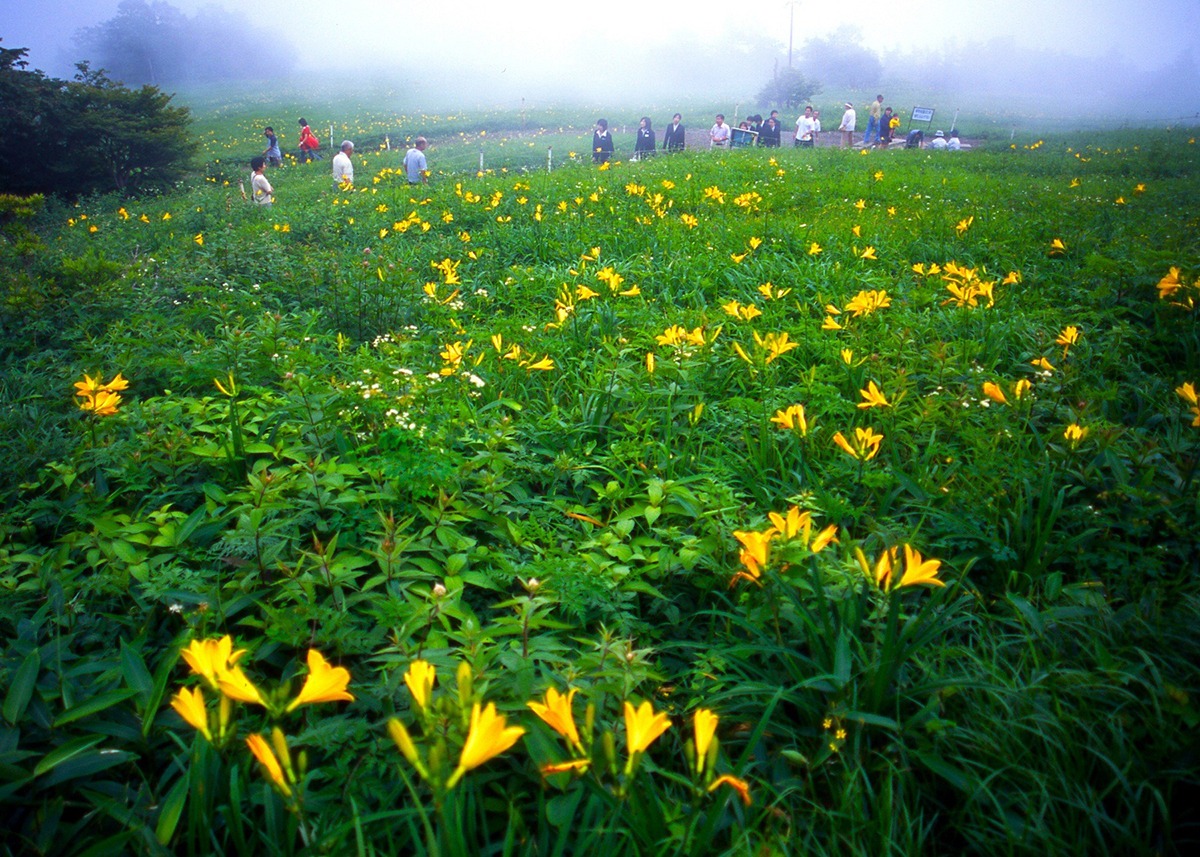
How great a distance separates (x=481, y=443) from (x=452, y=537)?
0.50 metres

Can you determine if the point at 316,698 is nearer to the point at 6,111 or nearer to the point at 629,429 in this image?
the point at 629,429

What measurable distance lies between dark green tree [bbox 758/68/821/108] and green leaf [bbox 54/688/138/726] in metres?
38.4

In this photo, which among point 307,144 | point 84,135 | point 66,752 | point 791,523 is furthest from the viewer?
point 307,144

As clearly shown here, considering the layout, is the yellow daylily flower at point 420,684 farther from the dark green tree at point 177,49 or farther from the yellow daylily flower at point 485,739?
the dark green tree at point 177,49

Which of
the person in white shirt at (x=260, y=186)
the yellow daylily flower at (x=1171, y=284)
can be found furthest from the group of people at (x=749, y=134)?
the yellow daylily flower at (x=1171, y=284)

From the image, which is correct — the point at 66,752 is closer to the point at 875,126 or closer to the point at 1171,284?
the point at 1171,284

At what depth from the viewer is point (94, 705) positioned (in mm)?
1140

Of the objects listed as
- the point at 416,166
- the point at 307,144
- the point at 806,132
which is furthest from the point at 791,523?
the point at 806,132

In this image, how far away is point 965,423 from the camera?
2258 millimetres

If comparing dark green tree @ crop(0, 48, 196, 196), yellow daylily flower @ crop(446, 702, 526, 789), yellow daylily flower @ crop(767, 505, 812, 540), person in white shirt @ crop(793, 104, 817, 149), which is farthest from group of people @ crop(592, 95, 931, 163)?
yellow daylily flower @ crop(446, 702, 526, 789)

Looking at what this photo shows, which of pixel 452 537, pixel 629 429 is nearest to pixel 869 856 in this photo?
pixel 452 537

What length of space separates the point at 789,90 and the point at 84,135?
34.6 m

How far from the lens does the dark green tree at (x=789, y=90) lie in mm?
34188

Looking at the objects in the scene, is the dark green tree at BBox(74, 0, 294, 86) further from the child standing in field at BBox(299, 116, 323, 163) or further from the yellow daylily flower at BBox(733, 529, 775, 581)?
the yellow daylily flower at BBox(733, 529, 775, 581)
